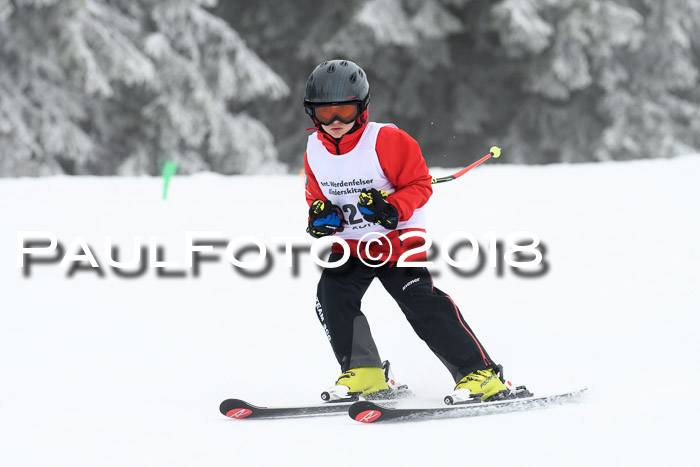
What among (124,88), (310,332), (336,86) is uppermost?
(124,88)

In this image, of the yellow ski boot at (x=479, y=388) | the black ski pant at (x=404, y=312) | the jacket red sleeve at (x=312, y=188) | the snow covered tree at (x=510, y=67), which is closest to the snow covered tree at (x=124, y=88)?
the snow covered tree at (x=510, y=67)

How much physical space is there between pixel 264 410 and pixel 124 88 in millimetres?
10571

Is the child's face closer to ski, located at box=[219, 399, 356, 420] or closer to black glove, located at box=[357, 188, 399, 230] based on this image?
black glove, located at box=[357, 188, 399, 230]

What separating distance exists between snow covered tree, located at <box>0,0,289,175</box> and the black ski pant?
8.40 metres

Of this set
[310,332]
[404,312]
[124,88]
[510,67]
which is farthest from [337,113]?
[510,67]

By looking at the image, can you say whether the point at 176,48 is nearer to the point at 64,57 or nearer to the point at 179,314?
the point at 64,57

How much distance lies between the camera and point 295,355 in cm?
496

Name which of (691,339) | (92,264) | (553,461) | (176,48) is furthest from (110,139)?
(553,461)

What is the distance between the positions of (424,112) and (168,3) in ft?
16.1

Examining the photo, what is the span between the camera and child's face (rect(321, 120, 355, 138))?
143 inches

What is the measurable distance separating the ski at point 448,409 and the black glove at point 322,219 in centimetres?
69

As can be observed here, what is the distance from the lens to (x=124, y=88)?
1345cm

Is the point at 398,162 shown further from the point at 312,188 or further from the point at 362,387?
the point at 362,387

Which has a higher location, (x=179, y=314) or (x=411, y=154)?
→ (x=411, y=154)
